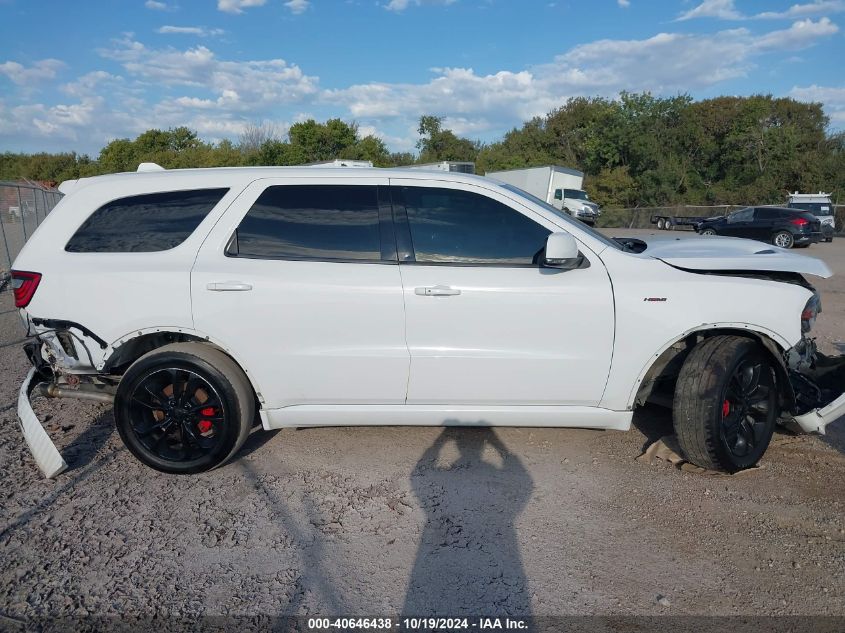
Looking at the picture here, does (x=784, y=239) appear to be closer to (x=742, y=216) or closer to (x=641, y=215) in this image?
(x=742, y=216)

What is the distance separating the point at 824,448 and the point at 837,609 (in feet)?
6.45

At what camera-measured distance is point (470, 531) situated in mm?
3160

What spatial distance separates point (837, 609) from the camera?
2600mm

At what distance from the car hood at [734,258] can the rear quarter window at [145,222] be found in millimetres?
2967

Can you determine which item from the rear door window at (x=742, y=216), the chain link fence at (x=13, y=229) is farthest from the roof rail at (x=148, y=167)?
the rear door window at (x=742, y=216)

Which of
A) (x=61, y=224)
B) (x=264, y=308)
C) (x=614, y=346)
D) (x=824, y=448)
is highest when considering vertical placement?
(x=61, y=224)

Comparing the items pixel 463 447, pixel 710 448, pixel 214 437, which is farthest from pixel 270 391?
pixel 710 448

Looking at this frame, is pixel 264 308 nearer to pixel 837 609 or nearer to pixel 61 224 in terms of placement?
pixel 61 224

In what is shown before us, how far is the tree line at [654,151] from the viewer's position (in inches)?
1807

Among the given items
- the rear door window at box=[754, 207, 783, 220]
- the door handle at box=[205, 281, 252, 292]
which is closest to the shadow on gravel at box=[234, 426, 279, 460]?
the door handle at box=[205, 281, 252, 292]

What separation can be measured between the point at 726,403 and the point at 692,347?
1.34 feet

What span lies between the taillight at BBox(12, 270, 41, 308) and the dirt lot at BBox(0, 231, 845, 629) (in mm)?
1115

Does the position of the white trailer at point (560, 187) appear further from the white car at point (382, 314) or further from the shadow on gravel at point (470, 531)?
the shadow on gravel at point (470, 531)

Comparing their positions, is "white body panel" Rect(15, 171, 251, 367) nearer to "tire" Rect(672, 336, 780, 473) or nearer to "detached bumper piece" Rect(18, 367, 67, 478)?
"detached bumper piece" Rect(18, 367, 67, 478)
